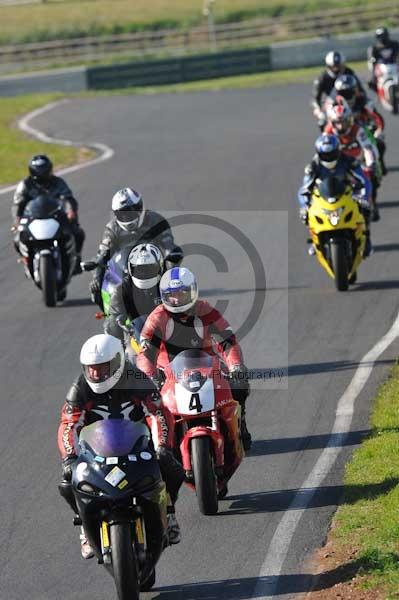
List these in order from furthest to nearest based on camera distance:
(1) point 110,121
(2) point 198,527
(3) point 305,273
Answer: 1. (1) point 110,121
2. (3) point 305,273
3. (2) point 198,527

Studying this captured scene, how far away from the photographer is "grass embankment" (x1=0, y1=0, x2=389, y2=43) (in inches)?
2184

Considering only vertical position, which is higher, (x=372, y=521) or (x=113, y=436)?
(x=113, y=436)

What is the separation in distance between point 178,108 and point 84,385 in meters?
27.0

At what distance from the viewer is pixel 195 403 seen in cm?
964

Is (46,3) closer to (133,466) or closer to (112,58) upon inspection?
(112,58)

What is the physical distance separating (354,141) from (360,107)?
5.77ft

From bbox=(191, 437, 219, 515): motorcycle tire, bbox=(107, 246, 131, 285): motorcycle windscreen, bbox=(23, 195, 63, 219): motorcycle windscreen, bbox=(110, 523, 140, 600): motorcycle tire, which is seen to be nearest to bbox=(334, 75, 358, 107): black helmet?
bbox=(23, 195, 63, 219): motorcycle windscreen

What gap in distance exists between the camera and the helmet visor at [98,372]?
27.8 ft

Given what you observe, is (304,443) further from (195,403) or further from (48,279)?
(48,279)

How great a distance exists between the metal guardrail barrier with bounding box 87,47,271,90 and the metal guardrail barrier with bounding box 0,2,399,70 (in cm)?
524

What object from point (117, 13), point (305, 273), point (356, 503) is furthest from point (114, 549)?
point (117, 13)

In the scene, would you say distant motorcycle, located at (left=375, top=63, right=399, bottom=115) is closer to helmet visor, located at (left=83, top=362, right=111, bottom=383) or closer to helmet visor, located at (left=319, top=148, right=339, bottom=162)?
helmet visor, located at (left=319, top=148, right=339, bottom=162)

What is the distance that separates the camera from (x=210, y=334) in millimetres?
10594

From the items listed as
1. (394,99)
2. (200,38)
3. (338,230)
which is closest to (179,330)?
(338,230)
